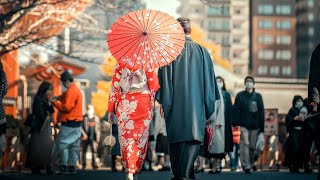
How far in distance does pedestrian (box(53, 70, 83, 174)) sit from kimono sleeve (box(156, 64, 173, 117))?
5.72m

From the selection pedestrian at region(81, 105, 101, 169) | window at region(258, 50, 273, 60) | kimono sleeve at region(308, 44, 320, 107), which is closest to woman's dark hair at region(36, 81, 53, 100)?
pedestrian at region(81, 105, 101, 169)

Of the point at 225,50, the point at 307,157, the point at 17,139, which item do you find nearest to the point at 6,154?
the point at 17,139

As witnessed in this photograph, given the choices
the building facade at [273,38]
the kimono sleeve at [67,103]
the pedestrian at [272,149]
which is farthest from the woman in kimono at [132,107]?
the building facade at [273,38]

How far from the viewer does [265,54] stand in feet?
477

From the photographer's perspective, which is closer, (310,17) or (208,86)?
(208,86)

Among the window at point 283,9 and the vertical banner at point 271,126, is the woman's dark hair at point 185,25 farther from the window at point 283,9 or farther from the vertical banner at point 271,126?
the window at point 283,9

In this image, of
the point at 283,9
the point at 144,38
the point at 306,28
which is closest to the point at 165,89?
the point at 144,38

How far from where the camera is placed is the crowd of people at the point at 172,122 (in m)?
10.1

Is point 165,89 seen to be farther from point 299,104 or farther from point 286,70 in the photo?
point 286,70

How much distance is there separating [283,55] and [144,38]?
13822cm

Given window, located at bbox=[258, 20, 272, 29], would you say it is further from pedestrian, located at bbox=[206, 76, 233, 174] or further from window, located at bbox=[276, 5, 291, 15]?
pedestrian, located at bbox=[206, 76, 233, 174]

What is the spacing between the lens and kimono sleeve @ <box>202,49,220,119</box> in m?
10.2

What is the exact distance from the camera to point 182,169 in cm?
981

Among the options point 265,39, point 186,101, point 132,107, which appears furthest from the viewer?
point 265,39
